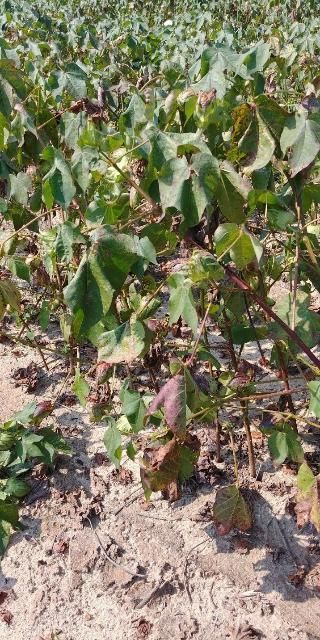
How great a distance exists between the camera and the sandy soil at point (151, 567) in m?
2.00

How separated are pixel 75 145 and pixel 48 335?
1.63 metres

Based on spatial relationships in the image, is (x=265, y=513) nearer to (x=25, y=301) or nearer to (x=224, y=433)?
(x=224, y=433)

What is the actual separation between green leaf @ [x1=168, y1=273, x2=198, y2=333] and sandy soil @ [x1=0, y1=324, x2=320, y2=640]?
39.8 inches

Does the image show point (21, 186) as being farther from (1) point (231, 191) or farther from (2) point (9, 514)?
(2) point (9, 514)

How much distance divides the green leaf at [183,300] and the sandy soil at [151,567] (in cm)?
101

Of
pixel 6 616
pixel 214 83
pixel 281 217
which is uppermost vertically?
pixel 214 83

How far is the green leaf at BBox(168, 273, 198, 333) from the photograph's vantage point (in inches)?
58.2

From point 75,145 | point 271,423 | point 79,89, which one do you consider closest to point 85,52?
point 79,89

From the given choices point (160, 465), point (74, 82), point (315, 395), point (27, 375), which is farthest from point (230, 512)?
point (74, 82)

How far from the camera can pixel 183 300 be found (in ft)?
4.89

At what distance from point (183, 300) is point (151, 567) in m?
1.09

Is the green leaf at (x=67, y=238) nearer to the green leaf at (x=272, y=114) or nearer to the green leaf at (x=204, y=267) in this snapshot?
the green leaf at (x=204, y=267)

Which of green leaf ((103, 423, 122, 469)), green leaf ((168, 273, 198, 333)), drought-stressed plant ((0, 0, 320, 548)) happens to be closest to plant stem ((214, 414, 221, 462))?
drought-stressed plant ((0, 0, 320, 548))

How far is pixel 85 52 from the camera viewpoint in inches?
224
